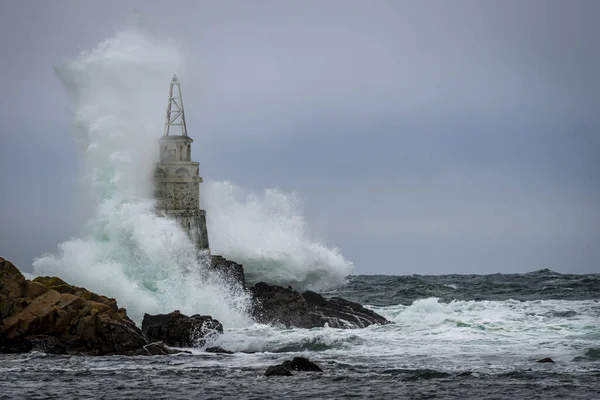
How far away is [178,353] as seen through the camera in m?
21.8

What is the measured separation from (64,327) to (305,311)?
995 centimetres

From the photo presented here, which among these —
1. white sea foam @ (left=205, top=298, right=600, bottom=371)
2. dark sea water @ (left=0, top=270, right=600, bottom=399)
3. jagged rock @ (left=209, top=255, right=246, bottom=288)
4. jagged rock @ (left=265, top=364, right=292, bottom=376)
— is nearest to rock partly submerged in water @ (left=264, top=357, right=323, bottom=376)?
jagged rock @ (left=265, top=364, right=292, bottom=376)

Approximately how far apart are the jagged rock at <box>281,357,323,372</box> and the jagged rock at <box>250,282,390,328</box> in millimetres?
9587

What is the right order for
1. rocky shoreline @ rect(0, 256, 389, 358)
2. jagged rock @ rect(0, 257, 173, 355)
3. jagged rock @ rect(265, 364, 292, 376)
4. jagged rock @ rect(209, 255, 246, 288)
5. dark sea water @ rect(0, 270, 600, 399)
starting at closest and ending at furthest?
1. dark sea water @ rect(0, 270, 600, 399)
2. jagged rock @ rect(265, 364, 292, 376)
3. jagged rock @ rect(0, 257, 173, 355)
4. rocky shoreline @ rect(0, 256, 389, 358)
5. jagged rock @ rect(209, 255, 246, 288)

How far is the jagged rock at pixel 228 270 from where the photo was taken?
36438mm

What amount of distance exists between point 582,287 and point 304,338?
93.8ft

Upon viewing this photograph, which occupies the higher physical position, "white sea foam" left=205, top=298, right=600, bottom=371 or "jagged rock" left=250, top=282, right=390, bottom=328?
"jagged rock" left=250, top=282, right=390, bottom=328

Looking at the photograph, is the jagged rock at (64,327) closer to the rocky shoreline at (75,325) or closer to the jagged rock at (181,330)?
the rocky shoreline at (75,325)

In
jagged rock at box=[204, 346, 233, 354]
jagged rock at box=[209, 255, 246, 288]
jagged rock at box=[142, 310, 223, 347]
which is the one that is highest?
jagged rock at box=[209, 255, 246, 288]

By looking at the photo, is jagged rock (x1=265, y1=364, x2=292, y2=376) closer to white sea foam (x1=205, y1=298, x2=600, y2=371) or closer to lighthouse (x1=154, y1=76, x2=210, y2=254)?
white sea foam (x1=205, y1=298, x2=600, y2=371)

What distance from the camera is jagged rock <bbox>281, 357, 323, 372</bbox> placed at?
18547mm

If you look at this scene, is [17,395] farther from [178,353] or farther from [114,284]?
[114,284]

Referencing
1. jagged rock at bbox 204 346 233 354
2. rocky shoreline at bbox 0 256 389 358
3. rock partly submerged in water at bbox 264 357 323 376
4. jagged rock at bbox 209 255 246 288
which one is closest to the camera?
rock partly submerged in water at bbox 264 357 323 376

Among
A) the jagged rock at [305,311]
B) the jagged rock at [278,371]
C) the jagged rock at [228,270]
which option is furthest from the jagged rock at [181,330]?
the jagged rock at [228,270]
